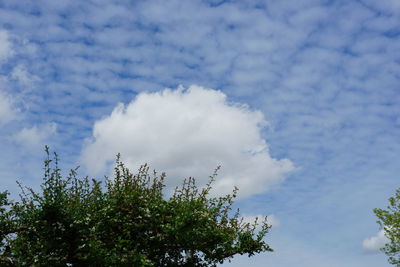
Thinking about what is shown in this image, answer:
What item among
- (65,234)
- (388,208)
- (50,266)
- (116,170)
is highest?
(388,208)

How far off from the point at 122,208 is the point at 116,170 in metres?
2.30

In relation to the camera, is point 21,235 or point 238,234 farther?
point 238,234

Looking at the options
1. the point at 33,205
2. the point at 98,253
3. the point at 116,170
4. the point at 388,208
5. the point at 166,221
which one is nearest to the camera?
the point at 98,253

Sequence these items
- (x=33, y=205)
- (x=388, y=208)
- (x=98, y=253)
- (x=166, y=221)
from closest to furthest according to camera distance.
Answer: (x=98, y=253) → (x=33, y=205) → (x=166, y=221) → (x=388, y=208)

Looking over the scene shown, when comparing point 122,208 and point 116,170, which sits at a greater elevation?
point 116,170

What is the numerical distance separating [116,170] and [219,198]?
5296 millimetres

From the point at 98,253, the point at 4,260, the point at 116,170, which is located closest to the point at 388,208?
the point at 116,170

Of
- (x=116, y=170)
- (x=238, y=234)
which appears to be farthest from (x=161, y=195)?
(x=238, y=234)

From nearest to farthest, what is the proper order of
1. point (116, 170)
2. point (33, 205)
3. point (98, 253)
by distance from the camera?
point (98, 253), point (33, 205), point (116, 170)

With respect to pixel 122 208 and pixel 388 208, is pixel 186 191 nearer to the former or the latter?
pixel 122 208

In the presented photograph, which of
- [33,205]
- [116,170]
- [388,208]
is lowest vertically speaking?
[33,205]

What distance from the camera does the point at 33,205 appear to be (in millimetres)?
17750

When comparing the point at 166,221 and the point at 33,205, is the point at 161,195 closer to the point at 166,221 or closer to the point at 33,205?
the point at 166,221

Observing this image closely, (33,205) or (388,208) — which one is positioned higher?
(388,208)
